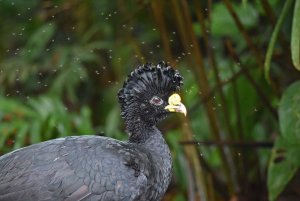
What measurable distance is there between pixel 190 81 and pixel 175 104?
215cm

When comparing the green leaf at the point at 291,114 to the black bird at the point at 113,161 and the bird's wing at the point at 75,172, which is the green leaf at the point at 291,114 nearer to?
the black bird at the point at 113,161

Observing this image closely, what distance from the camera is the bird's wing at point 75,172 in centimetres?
416

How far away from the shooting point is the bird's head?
459 cm

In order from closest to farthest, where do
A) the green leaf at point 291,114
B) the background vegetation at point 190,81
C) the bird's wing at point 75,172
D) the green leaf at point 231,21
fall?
the bird's wing at point 75,172
the green leaf at point 291,114
the background vegetation at point 190,81
the green leaf at point 231,21

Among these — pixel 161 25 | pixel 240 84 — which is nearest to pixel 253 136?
pixel 240 84

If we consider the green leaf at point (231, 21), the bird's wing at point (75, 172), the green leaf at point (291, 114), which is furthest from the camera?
the green leaf at point (231, 21)

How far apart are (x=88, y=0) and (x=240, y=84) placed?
1854mm

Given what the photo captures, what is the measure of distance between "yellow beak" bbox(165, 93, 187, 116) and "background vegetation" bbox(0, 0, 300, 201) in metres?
0.63

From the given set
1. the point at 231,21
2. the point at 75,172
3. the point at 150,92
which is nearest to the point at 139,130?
the point at 150,92

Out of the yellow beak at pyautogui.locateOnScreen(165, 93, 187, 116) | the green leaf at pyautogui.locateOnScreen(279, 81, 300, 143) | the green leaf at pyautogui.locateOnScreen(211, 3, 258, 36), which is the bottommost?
the green leaf at pyautogui.locateOnScreen(279, 81, 300, 143)

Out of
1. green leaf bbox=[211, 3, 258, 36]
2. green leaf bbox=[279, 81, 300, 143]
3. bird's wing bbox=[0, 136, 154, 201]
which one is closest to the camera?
bird's wing bbox=[0, 136, 154, 201]

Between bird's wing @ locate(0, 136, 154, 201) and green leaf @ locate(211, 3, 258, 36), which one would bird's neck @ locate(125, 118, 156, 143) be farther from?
green leaf @ locate(211, 3, 258, 36)

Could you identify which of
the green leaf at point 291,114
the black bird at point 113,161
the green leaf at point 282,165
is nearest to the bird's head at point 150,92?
the black bird at point 113,161

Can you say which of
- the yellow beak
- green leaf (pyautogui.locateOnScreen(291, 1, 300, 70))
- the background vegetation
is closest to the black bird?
the yellow beak
